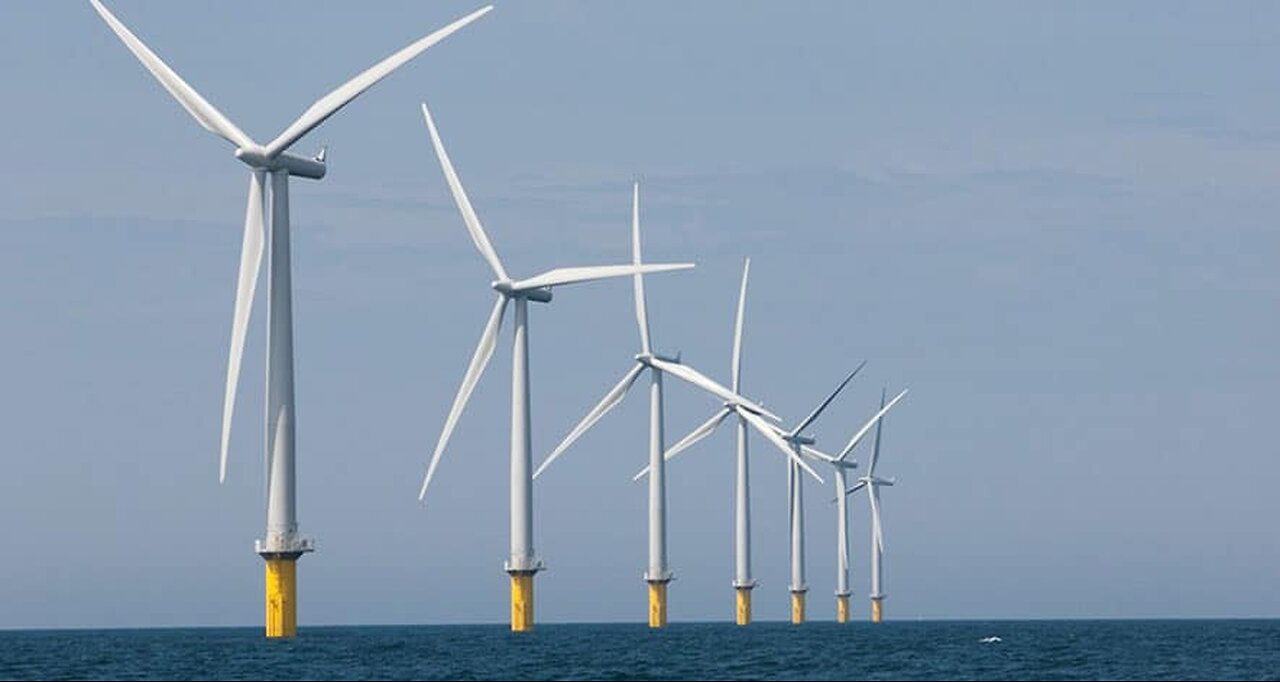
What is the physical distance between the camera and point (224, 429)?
92.2 meters

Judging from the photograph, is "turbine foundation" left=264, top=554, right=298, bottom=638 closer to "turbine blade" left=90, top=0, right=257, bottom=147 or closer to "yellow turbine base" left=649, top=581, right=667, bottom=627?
"turbine blade" left=90, top=0, right=257, bottom=147

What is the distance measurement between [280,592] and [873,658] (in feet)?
107

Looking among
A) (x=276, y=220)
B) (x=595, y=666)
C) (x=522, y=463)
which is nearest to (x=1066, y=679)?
(x=595, y=666)

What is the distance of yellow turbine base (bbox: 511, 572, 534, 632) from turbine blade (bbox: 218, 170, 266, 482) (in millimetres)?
51292

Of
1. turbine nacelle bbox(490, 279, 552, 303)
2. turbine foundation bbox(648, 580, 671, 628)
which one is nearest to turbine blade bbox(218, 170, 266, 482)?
turbine nacelle bbox(490, 279, 552, 303)

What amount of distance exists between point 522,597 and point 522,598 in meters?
0.15

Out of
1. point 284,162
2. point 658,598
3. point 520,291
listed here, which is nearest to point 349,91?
point 284,162

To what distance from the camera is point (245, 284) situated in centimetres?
10000

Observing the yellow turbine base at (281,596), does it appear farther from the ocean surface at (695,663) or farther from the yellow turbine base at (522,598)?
the yellow turbine base at (522,598)

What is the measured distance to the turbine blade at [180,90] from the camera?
337 ft

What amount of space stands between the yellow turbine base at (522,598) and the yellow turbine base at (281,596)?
4107 cm

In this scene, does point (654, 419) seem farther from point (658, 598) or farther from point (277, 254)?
point (277, 254)

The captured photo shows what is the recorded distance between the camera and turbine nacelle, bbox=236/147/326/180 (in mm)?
108800

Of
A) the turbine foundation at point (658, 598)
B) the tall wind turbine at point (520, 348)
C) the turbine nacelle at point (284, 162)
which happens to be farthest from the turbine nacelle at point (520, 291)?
the turbine foundation at point (658, 598)
